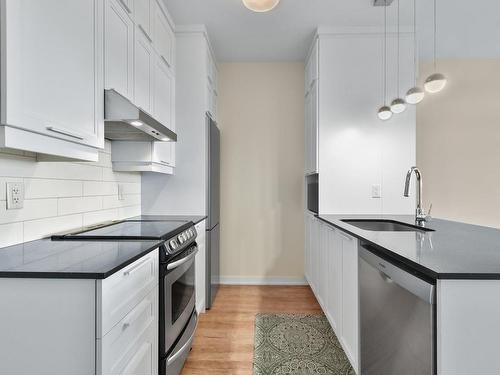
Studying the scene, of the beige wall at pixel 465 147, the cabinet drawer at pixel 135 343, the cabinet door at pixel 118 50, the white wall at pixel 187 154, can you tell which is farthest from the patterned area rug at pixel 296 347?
the beige wall at pixel 465 147

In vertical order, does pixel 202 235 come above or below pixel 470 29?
below

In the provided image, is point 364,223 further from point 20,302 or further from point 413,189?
point 20,302

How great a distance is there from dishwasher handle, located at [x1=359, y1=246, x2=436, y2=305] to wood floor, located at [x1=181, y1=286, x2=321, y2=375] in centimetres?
118

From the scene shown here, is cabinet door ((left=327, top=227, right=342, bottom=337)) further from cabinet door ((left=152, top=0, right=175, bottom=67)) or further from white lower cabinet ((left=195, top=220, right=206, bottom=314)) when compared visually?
cabinet door ((left=152, top=0, right=175, bottom=67))

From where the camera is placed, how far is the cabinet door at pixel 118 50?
5.60ft

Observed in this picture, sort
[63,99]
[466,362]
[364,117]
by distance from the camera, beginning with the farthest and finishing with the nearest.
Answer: [364,117] → [63,99] → [466,362]

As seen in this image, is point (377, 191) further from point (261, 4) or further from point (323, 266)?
point (261, 4)

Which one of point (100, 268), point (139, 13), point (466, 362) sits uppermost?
point (139, 13)

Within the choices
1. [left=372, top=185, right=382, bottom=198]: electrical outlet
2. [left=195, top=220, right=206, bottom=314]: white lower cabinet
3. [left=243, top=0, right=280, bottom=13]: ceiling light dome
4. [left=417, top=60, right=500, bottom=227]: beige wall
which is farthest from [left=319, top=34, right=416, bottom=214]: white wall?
[left=243, top=0, right=280, bottom=13]: ceiling light dome

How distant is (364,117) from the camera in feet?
10.3

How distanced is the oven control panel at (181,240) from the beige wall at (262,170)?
66.9 inches

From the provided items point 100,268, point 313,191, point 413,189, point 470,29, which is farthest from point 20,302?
point 470,29

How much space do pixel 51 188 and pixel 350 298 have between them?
1852 mm

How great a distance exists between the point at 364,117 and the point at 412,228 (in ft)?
4.38
